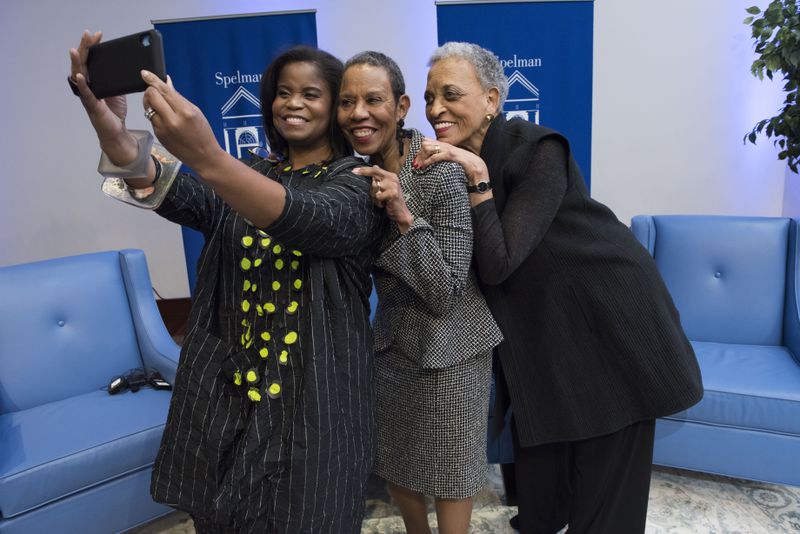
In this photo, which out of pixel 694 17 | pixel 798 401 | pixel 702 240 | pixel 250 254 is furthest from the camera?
pixel 694 17

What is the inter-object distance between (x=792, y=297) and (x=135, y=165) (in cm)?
253

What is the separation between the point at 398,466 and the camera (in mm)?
1415

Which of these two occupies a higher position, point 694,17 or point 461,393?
point 694,17

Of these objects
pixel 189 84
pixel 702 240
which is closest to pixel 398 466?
pixel 702 240

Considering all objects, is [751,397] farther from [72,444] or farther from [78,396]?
[78,396]

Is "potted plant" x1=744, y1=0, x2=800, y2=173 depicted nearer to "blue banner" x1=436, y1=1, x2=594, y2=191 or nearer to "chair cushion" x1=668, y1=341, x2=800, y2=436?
"blue banner" x1=436, y1=1, x2=594, y2=191

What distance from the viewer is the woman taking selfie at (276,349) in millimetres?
964

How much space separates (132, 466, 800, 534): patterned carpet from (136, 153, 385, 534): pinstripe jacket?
1024 millimetres

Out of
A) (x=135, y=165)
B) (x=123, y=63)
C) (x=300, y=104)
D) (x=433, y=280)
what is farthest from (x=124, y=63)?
(x=433, y=280)

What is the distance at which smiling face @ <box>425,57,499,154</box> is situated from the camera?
1.32 m

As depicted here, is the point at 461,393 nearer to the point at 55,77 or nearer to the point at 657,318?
the point at 657,318

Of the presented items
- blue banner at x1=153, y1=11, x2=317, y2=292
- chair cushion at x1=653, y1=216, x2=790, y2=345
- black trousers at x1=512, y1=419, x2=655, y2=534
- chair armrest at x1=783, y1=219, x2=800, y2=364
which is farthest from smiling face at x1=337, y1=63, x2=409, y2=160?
blue banner at x1=153, y1=11, x2=317, y2=292

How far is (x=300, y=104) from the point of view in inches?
43.1

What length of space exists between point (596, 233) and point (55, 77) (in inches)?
149
